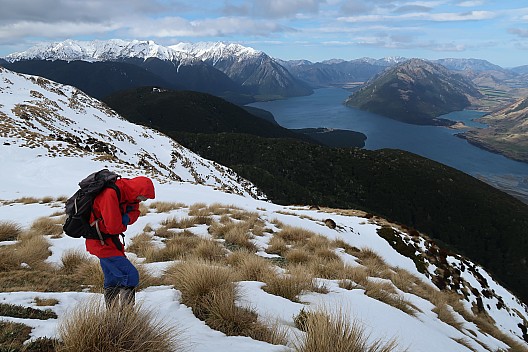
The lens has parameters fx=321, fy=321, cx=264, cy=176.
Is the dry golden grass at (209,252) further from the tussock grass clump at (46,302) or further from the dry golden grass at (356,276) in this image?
the tussock grass clump at (46,302)

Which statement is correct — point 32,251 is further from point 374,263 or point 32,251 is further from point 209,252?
point 374,263

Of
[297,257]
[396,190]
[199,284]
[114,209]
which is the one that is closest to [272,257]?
[297,257]

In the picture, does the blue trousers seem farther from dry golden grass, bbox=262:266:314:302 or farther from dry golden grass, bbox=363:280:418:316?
dry golden grass, bbox=363:280:418:316

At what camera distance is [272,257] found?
904 centimetres

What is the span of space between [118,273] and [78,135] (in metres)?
41.6

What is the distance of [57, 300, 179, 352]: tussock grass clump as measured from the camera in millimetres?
2773

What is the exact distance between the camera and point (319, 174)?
120 meters

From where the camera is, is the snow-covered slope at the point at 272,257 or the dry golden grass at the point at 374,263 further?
the dry golden grass at the point at 374,263

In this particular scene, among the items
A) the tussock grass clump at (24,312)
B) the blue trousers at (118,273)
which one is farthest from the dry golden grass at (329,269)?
the tussock grass clump at (24,312)

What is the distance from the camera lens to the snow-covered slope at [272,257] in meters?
4.35

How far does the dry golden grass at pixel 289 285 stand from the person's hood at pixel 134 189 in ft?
9.07

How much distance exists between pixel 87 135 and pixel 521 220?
117 m

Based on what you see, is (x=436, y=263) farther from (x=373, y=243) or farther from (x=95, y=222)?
(x=95, y=222)

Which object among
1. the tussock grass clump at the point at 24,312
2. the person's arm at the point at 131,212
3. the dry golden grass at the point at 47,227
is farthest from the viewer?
the dry golden grass at the point at 47,227
